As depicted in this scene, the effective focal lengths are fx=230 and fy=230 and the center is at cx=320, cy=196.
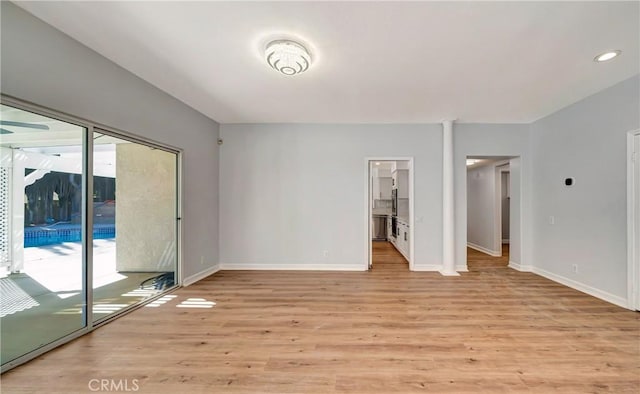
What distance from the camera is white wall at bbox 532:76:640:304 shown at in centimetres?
290

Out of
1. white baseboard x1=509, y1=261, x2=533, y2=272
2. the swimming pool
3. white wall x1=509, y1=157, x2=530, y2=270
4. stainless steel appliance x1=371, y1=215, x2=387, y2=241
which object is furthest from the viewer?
stainless steel appliance x1=371, y1=215, x2=387, y2=241

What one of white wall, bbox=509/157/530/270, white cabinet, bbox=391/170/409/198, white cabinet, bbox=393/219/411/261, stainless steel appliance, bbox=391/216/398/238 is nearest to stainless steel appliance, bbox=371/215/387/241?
stainless steel appliance, bbox=391/216/398/238

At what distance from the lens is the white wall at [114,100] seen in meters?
1.81

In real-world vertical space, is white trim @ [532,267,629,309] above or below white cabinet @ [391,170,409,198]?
below

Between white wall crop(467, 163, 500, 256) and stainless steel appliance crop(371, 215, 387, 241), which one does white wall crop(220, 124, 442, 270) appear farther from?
stainless steel appliance crop(371, 215, 387, 241)

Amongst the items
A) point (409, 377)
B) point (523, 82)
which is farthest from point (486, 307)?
point (523, 82)

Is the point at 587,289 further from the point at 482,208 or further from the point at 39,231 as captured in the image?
the point at 39,231

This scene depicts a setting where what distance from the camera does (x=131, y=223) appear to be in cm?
358

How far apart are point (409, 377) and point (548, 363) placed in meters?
1.19

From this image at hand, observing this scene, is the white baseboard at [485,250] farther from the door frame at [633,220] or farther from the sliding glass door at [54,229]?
the sliding glass door at [54,229]

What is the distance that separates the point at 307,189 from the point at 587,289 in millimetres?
4483

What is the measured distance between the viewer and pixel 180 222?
3.57m

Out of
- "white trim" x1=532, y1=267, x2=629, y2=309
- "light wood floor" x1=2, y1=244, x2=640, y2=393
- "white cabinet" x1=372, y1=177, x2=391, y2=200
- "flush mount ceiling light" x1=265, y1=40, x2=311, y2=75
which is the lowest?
"light wood floor" x1=2, y1=244, x2=640, y2=393

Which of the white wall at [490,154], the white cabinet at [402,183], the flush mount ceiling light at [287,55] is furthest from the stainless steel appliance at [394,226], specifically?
the flush mount ceiling light at [287,55]
